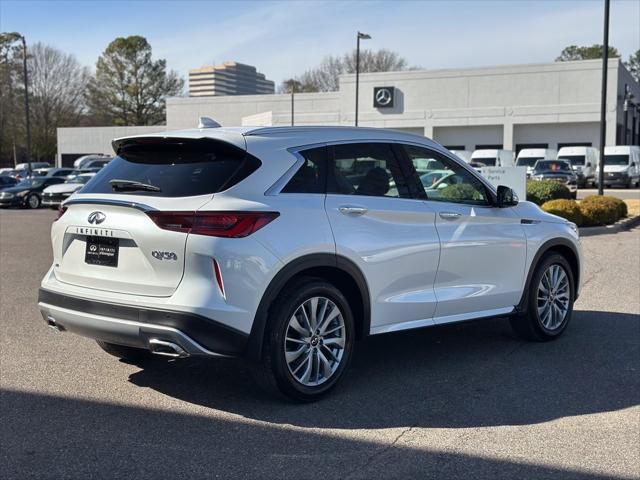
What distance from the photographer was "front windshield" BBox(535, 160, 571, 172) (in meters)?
35.2

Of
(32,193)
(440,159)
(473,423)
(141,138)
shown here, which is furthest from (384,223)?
(32,193)

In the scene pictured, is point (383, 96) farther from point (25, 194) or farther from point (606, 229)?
point (606, 229)

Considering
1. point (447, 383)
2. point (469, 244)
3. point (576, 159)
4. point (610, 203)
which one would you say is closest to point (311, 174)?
point (469, 244)

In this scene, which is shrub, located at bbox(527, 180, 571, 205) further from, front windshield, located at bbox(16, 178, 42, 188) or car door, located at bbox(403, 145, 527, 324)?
front windshield, located at bbox(16, 178, 42, 188)

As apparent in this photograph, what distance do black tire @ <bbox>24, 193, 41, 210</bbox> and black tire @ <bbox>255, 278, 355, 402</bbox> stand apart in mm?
27623

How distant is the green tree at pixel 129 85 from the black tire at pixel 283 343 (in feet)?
283

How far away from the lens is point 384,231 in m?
5.00

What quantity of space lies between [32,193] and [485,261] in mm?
27378

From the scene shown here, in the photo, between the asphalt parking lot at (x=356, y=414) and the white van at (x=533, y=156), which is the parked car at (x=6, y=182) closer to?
the asphalt parking lot at (x=356, y=414)

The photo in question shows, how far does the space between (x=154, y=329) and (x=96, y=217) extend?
2.97 ft

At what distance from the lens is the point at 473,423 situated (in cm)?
441

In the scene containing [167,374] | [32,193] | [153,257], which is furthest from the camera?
[32,193]

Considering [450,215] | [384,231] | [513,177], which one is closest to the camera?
[384,231]

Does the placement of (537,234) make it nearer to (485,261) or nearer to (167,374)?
(485,261)
